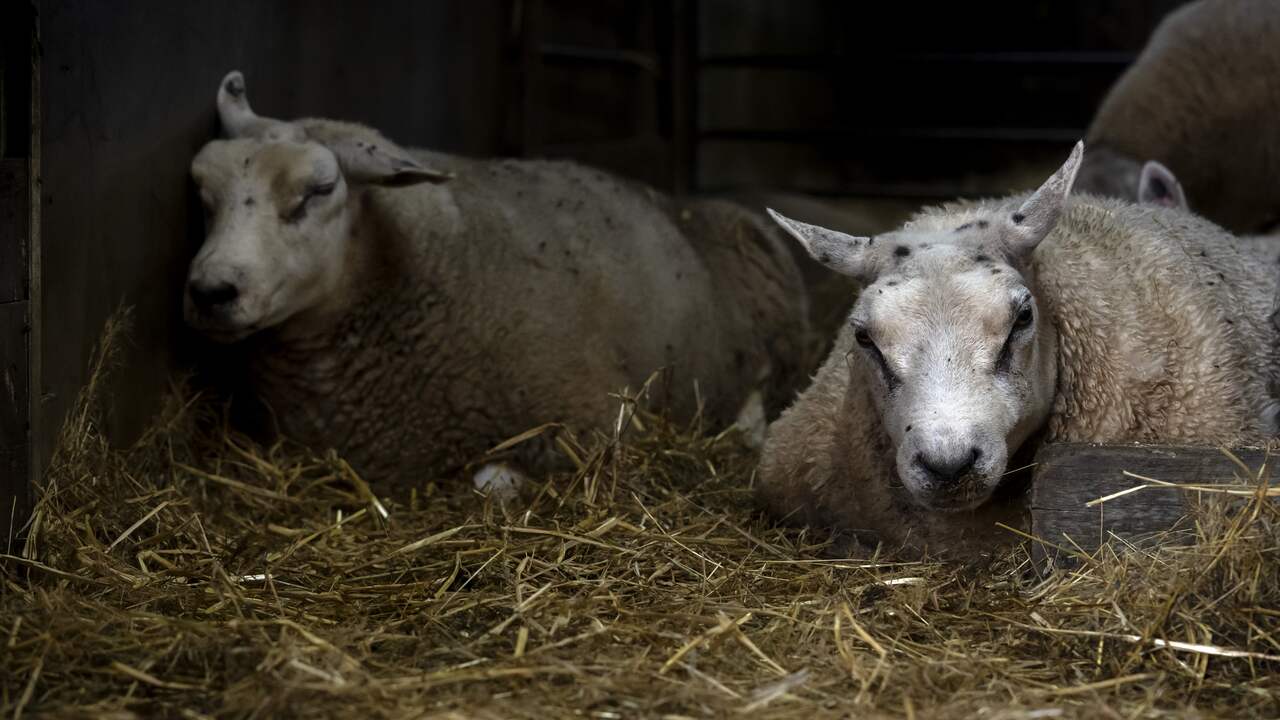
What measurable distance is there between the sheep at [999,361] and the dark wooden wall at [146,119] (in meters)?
2.01

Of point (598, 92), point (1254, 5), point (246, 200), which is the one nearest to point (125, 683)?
point (246, 200)

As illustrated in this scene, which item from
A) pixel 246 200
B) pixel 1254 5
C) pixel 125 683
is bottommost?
pixel 125 683

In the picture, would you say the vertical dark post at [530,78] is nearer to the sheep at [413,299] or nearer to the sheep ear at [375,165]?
the sheep at [413,299]

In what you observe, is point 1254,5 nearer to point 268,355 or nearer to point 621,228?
point 621,228

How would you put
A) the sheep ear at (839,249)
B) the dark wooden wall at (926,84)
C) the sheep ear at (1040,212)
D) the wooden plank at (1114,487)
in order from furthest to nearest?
the dark wooden wall at (926,84), the sheep ear at (839,249), the sheep ear at (1040,212), the wooden plank at (1114,487)

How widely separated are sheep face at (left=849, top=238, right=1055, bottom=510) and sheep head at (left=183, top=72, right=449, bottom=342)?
6.24ft

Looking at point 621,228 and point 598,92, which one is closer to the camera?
point 621,228

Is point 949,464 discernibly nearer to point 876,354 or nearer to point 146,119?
point 876,354

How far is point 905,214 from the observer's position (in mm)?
8492

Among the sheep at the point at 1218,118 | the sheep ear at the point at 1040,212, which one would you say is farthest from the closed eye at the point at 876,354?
the sheep at the point at 1218,118

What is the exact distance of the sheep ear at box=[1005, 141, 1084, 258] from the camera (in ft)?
11.8

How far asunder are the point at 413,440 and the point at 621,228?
51.8 inches

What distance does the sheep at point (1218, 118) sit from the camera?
660cm

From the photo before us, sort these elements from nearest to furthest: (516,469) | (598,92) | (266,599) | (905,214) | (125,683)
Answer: (125,683) < (266,599) < (516,469) < (905,214) < (598,92)
